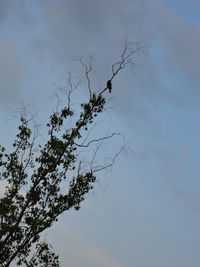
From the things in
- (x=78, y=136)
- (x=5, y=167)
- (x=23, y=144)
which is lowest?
(x=5, y=167)

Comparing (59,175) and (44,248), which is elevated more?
(59,175)

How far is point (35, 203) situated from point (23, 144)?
3171 mm

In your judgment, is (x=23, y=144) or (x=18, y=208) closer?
(x=18, y=208)

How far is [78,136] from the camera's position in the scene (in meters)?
22.1

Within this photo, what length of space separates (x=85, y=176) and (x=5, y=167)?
3.88 m

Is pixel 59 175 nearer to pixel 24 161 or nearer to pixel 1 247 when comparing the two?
pixel 24 161

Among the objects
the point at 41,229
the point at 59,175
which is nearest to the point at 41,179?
the point at 59,175

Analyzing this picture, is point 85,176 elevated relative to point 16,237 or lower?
elevated

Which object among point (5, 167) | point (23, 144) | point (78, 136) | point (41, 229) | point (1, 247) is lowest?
point (1, 247)

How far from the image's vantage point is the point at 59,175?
21.7 metres

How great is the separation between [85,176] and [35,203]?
2708mm

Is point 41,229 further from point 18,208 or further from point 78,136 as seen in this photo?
point 78,136

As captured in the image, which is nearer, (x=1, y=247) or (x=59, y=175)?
(x=1, y=247)

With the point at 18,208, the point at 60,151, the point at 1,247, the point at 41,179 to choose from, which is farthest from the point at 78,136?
the point at 1,247
